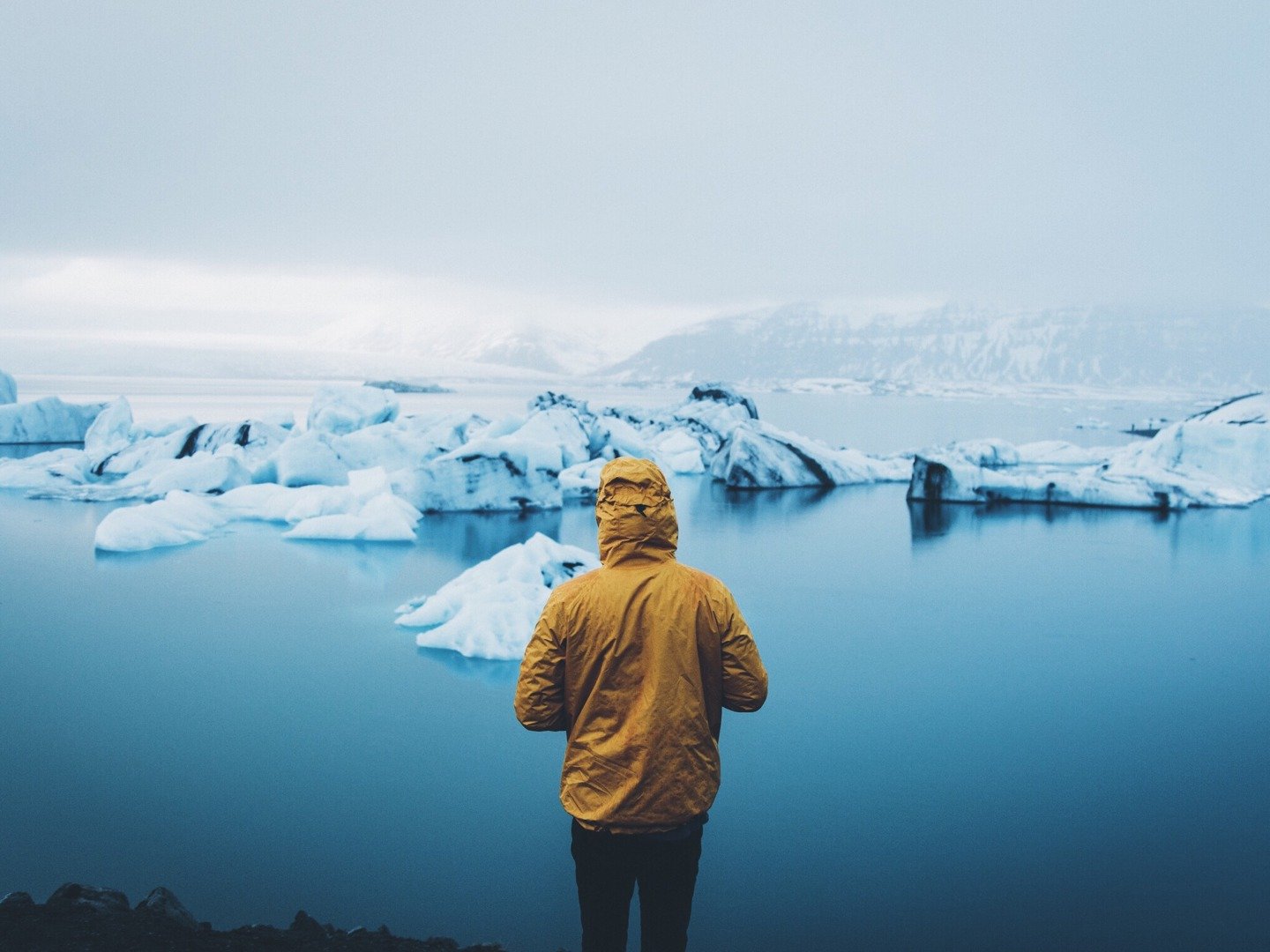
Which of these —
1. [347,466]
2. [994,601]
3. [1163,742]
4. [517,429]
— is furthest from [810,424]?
[1163,742]

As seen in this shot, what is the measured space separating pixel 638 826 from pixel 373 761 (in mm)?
2563

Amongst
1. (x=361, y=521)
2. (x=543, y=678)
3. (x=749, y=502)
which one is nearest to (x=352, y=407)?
(x=749, y=502)

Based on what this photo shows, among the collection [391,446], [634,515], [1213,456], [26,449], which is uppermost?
[634,515]

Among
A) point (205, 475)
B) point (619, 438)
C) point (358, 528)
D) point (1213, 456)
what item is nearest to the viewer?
point (358, 528)

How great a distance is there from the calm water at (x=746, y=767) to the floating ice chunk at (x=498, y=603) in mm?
180

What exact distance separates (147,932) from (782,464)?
1309 centimetres

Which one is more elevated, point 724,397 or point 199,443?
point 724,397

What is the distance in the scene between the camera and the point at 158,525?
916 centimetres

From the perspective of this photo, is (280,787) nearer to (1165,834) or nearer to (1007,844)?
(1007,844)

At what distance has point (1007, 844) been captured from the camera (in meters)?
3.32

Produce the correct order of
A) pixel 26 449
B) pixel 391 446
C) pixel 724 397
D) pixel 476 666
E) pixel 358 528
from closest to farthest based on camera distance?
pixel 476 666 < pixel 358 528 < pixel 391 446 < pixel 26 449 < pixel 724 397

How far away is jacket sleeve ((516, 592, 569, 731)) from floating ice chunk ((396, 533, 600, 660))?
143 inches

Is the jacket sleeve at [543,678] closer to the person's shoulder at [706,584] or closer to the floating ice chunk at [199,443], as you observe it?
the person's shoulder at [706,584]

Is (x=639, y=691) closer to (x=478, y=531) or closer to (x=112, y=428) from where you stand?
(x=478, y=531)
